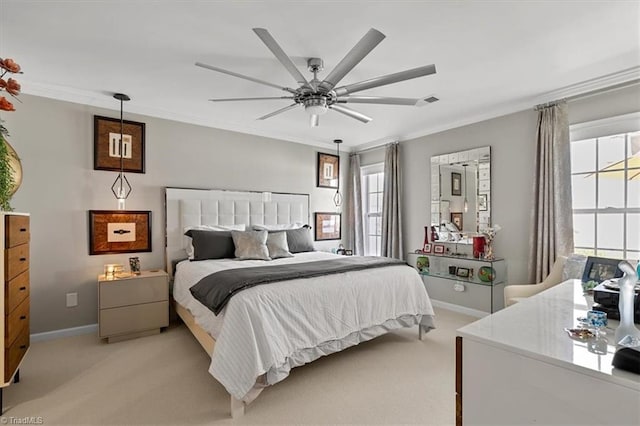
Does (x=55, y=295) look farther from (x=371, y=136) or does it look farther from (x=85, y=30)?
(x=371, y=136)

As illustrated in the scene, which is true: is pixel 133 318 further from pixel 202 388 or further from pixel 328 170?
pixel 328 170

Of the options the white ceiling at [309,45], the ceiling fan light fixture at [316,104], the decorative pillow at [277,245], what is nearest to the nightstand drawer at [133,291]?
the decorative pillow at [277,245]

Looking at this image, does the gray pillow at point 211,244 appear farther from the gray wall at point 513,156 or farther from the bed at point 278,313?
the gray wall at point 513,156

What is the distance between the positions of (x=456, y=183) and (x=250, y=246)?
2.90m

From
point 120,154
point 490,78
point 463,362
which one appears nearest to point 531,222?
point 490,78

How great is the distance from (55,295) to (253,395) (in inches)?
106

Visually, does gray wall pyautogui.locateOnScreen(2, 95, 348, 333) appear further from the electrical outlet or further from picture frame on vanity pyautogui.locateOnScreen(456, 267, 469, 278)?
picture frame on vanity pyautogui.locateOnScreen(456, 267, 469, 278)

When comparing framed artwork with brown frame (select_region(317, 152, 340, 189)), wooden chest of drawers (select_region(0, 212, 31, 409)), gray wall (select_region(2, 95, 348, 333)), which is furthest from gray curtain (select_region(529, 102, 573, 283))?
wooden chest of drawers (select_region(0, 212, 31, 409))

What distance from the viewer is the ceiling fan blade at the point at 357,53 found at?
1.79 m

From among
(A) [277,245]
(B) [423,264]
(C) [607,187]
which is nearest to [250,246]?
(A) [277,245]

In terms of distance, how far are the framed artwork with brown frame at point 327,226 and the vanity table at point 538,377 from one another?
14.1 ft

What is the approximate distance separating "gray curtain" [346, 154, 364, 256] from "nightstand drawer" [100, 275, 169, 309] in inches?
130

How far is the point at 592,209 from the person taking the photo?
325 cm

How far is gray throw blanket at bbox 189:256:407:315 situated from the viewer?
2240mm
